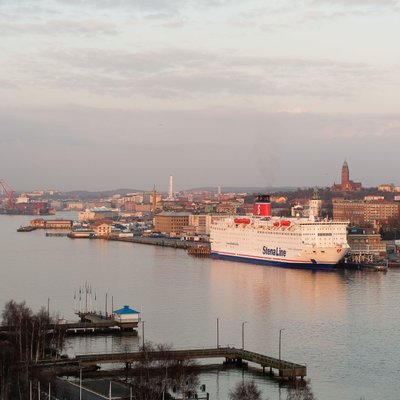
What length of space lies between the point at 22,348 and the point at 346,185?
176 feet

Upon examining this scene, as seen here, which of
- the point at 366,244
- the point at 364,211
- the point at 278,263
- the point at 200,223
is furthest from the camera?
the point at 364,211

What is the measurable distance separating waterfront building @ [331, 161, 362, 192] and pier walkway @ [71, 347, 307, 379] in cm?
5076

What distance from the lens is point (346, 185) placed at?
63.2 m

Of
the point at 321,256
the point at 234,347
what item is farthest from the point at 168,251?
the point at 234,347

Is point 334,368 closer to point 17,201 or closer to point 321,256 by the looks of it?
point 321,256

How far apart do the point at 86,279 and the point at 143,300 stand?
3.60 m

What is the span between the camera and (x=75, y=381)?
999 cm

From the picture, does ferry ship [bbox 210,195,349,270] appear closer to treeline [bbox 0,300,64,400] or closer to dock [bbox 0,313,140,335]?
dock [bbox 0,313,140,335]

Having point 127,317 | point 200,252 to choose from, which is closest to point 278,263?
point 200,252

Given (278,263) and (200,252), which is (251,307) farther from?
(200,252)

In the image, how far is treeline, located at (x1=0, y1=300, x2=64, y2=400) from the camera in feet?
29.5

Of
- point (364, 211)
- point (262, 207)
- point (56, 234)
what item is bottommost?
point (56, 234)

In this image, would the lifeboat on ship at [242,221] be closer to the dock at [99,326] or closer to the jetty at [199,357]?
the dock at [99,326]

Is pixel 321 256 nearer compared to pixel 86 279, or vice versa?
pixel 86 279
